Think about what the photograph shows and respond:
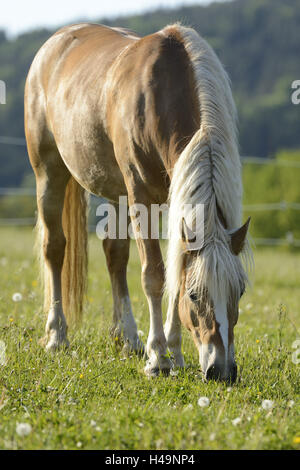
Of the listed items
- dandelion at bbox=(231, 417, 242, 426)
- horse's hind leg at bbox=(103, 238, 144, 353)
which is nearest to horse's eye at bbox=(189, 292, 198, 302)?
dandelion at bbox=(231, 417, 242, 426)

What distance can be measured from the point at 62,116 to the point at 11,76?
4003 inches

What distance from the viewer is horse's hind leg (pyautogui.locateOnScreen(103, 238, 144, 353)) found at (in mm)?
4742

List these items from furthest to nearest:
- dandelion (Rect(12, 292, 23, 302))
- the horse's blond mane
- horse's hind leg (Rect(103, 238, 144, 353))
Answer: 1. dandelion (Rect(12, 292, 23, 302))
2. horse's hind leg (Rect(103, 238, 144, 353))
3. the horse's blond mane

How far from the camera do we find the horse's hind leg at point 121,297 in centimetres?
474

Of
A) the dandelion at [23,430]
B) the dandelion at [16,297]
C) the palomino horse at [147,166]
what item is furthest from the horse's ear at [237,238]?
the dandelion at [16,297]

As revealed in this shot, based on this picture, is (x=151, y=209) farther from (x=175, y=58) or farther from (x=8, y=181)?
(x=8, y=181)

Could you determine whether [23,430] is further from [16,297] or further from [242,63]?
[242,63]

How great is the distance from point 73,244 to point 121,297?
Result: 2.12 ft

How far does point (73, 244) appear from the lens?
5.30 m

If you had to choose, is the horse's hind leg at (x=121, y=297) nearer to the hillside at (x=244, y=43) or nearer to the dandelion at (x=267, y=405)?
the dandelion at (x=267, y=405)

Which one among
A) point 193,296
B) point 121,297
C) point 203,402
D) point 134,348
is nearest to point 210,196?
point 193,296

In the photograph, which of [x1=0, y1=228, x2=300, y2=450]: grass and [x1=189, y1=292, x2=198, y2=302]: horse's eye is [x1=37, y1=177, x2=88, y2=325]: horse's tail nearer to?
A: [x1=0, y1=228, x2=300, y2=450]: grass
